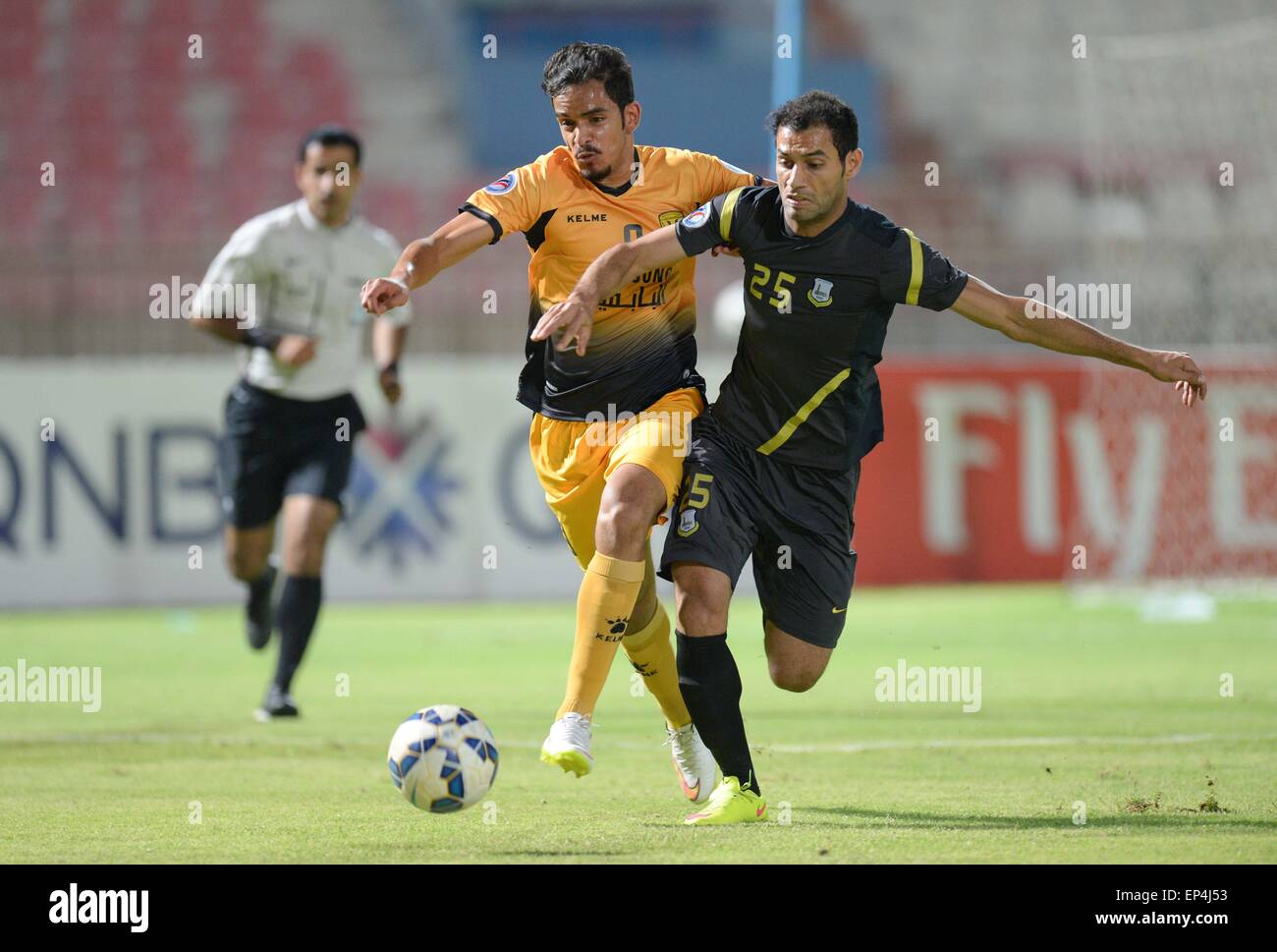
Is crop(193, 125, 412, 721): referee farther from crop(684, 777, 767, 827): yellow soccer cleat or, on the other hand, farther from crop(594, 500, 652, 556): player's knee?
crop(684, 777, 767, 827): yellow soccer cleat

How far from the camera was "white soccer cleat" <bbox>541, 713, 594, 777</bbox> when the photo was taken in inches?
214

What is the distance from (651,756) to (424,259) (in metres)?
2.57

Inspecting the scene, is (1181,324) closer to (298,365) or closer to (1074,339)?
(298,365)

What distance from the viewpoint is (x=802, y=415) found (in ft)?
19.9

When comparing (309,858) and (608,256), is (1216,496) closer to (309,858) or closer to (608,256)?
(608,256)

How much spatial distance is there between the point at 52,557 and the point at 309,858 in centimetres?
1067

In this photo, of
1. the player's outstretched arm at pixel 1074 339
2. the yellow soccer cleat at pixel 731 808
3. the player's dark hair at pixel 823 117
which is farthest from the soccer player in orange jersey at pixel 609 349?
the player's outstretched arm at pixel 1074 339

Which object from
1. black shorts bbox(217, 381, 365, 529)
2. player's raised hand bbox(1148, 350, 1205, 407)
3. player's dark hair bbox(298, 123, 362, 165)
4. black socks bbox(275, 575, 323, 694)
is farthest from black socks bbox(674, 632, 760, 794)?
player's dark hair bbox(298, 123, 362, 165)

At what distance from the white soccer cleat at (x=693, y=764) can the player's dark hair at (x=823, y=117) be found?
6.50 ft

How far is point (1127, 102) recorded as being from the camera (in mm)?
17141

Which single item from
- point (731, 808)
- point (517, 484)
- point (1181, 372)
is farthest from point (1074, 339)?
point (517, 484)

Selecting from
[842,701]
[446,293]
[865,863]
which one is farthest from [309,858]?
[446,293]

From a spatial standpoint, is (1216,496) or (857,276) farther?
(1216,496)

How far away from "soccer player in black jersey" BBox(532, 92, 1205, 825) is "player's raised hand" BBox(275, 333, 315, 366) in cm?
304
